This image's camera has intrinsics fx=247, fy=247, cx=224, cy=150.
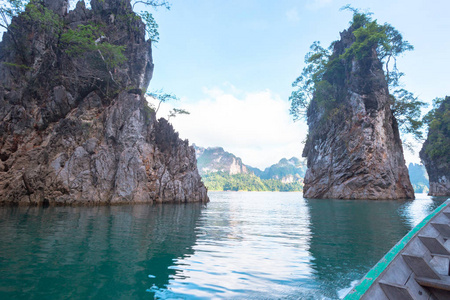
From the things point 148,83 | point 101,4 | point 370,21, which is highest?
point 370,21

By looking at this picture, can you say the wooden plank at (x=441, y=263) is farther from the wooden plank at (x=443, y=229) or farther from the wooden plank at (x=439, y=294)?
the wooden plank at (x=439, y=294)

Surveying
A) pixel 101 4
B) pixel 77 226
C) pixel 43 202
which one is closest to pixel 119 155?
pixel 43 202

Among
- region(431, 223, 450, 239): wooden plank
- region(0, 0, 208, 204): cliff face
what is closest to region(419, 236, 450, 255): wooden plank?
region(431, 223, 450, 239): wooden plank

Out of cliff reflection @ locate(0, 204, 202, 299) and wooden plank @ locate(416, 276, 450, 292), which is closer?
wooden plank @ locate(416, 276, 450, 292)

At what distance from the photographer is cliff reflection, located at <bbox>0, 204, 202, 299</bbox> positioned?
212 inches

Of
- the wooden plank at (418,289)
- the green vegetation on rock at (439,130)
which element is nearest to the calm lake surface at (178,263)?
the wooden plank at (418,289)

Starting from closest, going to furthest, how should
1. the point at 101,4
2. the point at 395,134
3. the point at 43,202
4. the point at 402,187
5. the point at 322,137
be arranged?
the point at 43,202 < the point at 101,4 < the point at 402,187 < the point at 395,134 < the point at 322,137

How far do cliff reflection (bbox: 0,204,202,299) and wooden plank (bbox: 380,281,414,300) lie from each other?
4441 mm

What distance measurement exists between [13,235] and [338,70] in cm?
6266

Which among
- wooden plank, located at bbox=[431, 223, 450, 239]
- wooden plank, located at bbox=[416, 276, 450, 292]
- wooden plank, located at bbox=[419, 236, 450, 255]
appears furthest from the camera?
wooden plank, located at bbox=[431, 223, 450, 239]

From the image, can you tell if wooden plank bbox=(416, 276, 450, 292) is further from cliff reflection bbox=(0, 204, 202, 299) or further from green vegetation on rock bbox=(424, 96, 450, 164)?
green vegetation on rock bbox=(424, 96, 450, 164)

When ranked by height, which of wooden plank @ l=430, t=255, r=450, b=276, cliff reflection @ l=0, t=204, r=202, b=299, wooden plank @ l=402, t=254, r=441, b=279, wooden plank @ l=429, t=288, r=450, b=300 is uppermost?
wooden plank @ l=402, t=254, r=441, b=279

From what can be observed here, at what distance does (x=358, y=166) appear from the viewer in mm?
46750

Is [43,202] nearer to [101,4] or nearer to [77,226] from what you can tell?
[77,226]
